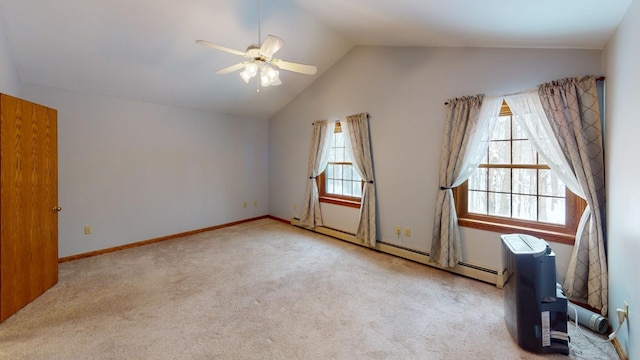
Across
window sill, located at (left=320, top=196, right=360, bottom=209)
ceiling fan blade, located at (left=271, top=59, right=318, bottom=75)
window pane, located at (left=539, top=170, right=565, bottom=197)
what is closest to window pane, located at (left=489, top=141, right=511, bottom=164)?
window pane, located at (left=539, top=170, right=565, bottom=197)

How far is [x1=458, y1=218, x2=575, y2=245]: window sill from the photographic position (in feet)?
8.02

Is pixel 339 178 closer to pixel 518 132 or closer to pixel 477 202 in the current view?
pixel 477 202

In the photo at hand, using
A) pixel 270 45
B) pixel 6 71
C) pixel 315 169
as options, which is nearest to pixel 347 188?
pixel 315 169

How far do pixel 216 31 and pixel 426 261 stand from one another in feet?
12.5

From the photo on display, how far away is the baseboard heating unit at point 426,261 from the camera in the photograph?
2.76 m

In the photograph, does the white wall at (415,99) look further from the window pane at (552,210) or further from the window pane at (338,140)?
the window pane at (338,140)

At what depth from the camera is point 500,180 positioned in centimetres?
292

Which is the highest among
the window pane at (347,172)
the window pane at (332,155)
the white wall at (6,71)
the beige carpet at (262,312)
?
the white wall at (6,71)

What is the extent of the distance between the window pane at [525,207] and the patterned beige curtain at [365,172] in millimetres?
1692

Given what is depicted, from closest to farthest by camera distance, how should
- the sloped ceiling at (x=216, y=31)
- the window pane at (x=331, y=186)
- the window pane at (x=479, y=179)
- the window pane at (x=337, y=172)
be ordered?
the sloped ceiling at (x=216, y=31), the window pane at (x=479, y=179), the window pane at (x=337, y=172), the window pane at (x=331, y=186)

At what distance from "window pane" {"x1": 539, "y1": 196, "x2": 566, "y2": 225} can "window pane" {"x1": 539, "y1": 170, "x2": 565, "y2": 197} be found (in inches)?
2.4

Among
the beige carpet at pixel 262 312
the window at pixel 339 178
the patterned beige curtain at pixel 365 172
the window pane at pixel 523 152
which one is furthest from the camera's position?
the window at pixel 339 178

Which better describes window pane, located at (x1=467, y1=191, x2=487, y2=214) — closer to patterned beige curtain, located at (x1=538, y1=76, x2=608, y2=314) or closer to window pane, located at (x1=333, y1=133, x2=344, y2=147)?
patterned beige curtain, located at (x1=538, y1=76, x2=608, y2=314)

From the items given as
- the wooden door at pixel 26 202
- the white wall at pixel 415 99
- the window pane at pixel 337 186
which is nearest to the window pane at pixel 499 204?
the white wall at pixel 415 99
